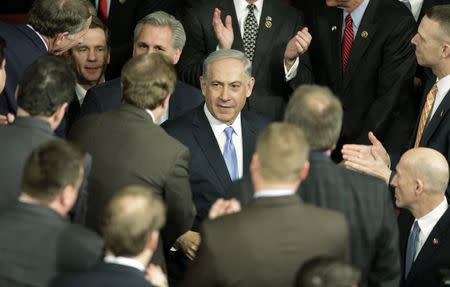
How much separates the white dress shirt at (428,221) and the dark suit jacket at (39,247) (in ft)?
6.32

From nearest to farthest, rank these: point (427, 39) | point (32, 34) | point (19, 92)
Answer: point (19, 92), point (32, 34), point (427, 39)

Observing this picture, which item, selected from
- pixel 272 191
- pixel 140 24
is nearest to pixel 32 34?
pixel 140 24

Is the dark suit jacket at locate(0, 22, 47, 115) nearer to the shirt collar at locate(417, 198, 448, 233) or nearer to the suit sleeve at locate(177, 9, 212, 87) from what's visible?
the suit sleeve at locate(177, 9, 212, 87)

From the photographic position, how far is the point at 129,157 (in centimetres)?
292

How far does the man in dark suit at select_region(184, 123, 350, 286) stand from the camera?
2303 millimetres

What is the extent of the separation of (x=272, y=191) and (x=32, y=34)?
2.11 m

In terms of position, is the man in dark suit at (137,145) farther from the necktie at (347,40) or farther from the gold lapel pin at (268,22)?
the necktie at (347,40)

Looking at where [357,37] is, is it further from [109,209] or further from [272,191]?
[109,209]

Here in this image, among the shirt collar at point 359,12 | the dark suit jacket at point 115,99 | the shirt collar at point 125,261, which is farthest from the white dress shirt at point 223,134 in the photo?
the shirt collar at point 125,261

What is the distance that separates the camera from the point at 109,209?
225cm

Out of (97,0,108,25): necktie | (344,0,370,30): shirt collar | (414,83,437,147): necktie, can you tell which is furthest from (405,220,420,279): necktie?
(97,0,108,25): necktie

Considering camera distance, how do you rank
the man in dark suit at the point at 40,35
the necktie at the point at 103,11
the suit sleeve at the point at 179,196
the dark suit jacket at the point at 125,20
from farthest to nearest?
the necktie at the point at 103,11 < the dark suit jacket at the point at 125,20 < the man in dark suit at the point at 40,35 < the suit sleeve at the point at 179,196

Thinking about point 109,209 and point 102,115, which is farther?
point 102,115

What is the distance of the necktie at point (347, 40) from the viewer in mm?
4680
